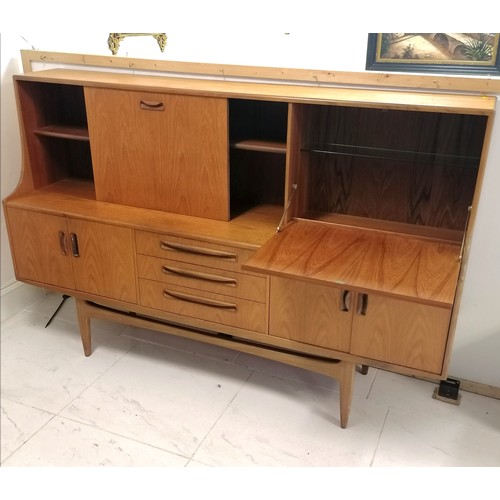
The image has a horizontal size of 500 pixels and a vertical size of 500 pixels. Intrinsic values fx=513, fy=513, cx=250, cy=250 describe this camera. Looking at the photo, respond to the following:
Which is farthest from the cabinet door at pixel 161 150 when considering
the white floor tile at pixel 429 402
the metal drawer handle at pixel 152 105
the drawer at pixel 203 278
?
the white floor tile at pixel 429 402

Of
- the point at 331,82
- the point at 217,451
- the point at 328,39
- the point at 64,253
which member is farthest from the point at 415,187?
the point at 64,253

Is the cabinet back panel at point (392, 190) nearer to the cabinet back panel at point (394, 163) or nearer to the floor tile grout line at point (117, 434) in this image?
the cabinet back panel at point (394, 163)

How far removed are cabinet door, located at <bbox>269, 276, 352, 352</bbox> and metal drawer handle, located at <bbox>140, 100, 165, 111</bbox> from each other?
0.78 m

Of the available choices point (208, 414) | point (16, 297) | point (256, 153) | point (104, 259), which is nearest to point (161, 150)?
point (256, 153)

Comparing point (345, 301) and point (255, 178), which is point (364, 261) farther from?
point (255, 178)

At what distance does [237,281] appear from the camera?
6.32 feet

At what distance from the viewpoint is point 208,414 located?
2090mm

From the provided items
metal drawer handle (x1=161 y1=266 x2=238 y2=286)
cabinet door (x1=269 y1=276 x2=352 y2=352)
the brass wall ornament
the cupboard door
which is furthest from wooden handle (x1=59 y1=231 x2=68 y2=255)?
cabinet door (x1=269 y1=276 x2=352 y2=352)

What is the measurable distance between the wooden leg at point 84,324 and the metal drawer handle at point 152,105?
94 centimetres

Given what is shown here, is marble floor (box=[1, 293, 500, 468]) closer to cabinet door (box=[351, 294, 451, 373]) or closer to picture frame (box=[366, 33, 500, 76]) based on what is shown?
cabinet door (box=[351, 294, 451, 373])

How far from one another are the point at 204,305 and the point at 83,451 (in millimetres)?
702

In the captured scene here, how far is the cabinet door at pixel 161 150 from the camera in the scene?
1921 millimetres

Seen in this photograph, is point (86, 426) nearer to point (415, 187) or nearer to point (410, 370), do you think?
point (410, 370)

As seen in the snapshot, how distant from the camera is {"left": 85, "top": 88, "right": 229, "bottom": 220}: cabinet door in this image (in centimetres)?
192
